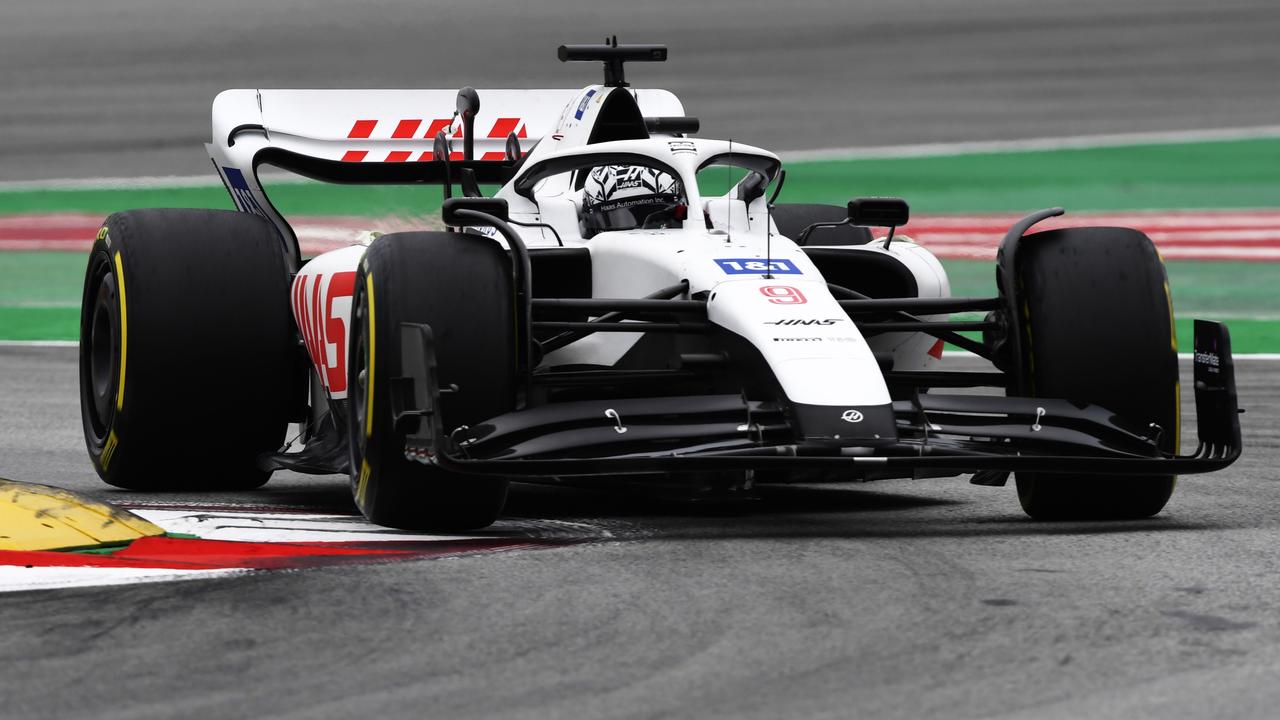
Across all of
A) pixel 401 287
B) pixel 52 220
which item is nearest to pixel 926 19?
→ pixel 52 220

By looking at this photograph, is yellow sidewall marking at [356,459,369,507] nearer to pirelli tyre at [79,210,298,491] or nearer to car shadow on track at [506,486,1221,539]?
car shadow on track at [506,486,1221,539]

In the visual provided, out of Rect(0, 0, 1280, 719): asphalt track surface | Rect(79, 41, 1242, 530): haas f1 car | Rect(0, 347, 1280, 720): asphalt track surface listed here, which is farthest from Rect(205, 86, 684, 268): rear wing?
Rect(0, 347, 1280, 720): asphalt track surface

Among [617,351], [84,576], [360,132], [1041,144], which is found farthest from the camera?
[1041,144]

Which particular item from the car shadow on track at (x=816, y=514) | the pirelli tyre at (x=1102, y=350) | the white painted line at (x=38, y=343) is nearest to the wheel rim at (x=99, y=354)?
the car shadow on track at (x=816, y=514)

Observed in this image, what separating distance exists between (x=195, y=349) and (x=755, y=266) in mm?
2550

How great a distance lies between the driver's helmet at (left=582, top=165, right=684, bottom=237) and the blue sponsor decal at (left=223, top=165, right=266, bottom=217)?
2.00m

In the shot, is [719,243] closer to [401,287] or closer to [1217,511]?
[401,287]

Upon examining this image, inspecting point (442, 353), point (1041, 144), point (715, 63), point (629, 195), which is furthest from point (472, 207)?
point (715, 63)

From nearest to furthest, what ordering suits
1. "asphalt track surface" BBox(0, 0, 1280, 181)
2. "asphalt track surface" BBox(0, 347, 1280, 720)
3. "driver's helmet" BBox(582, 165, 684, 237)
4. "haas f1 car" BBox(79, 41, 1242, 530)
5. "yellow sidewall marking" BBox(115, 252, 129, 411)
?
"asphalt track surface" BBox(0, 347, 1280, 720), "haas f1 car" BBox(79, 41, 1242, 530), "driver's helmet" BBox(582, 165, 684, 237), "yellow sidewall marking" BBox(115, 252, 129, 411), "asphalt track surface" BBox(0, 0, 1280, 181)

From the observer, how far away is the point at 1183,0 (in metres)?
20.6

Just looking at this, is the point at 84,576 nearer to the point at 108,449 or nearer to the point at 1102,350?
the point at 108,449

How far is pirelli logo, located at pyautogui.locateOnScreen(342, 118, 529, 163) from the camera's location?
9.65 meters

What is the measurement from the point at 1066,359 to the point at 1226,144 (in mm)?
11766

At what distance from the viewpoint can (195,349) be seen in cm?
802
